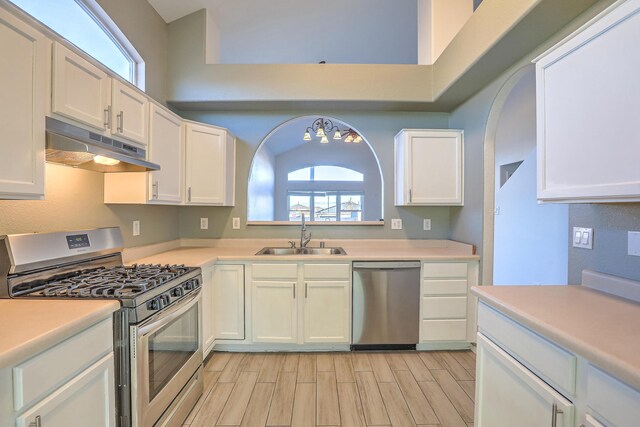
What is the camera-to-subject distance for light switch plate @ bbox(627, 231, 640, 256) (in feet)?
4.18

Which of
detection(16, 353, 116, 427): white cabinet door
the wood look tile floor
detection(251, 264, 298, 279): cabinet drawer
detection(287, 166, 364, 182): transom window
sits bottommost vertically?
the wood look tile floor

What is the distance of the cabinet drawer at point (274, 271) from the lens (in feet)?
8.59

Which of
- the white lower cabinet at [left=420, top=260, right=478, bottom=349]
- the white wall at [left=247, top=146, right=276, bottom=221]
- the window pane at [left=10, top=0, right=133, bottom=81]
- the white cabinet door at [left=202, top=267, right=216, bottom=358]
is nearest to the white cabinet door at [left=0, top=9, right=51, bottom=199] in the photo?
the window pane at [left=10, top=0, right=133, bottom=81]

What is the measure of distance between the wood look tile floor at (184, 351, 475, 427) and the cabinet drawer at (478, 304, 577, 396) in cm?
89

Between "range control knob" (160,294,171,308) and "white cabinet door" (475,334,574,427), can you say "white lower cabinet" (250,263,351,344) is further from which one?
"white cabinet door" (475,334,574,427)

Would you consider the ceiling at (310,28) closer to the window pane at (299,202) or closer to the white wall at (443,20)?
the white wall at (443,20)

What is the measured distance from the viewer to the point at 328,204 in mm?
9578

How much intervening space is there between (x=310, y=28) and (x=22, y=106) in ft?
10.4

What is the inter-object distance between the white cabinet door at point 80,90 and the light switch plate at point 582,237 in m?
2.54

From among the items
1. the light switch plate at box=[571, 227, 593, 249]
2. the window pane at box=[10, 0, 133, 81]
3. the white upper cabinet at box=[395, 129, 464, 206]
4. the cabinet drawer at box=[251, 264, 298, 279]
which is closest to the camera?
the light switch plate at box=[571, 227, 593, 249]

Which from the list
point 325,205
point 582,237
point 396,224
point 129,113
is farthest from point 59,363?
point 325,205

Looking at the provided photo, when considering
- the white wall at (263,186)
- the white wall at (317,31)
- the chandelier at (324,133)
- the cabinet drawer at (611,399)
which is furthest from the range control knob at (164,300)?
the white wall at (263,186)

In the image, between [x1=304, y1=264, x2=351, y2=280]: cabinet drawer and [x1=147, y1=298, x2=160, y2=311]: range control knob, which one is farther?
[x1=304, y1=264, x2=351, y2=280]: cabinet drawer

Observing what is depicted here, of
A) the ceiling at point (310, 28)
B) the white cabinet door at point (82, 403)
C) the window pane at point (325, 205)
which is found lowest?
the white cabinet door at point (82, 403)
